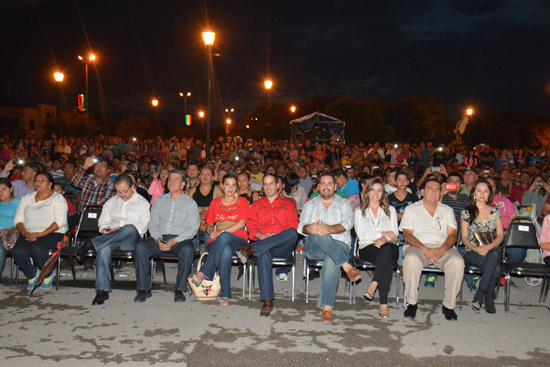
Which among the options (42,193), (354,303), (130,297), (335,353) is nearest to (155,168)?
(42,193)

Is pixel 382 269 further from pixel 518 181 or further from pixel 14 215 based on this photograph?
pixel 518 181

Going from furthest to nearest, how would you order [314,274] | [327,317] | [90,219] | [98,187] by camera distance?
[98,187], [314,274], [90,219], [327,317]

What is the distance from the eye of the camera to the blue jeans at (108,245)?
596 centimetres

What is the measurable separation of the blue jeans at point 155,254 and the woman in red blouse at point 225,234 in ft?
0.92

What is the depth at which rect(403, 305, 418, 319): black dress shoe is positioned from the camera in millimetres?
5391

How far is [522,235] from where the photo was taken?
6.20 m

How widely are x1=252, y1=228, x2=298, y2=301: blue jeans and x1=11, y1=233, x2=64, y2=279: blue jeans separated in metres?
3.05

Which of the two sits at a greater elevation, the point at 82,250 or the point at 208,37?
the point at 208,37

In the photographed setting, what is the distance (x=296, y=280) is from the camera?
23.1 feet

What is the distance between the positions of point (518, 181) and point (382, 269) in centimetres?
785

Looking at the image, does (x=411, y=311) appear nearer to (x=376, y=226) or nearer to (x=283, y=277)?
(x=376, y=226)

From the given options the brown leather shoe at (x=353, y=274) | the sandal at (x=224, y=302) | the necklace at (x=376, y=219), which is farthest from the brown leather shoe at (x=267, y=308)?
the necklace at (x=376, y=219)

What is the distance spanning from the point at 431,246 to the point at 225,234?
2749 mm

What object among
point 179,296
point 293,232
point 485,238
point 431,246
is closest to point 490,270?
point 485,238
